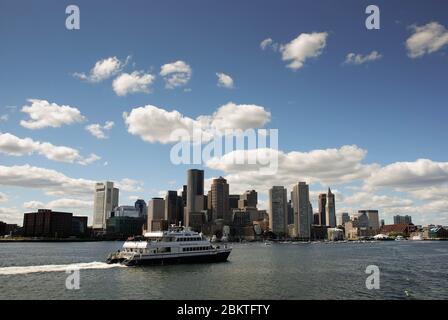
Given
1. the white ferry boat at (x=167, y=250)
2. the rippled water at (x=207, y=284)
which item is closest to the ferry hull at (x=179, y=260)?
the white ferry boat at (x=167, y=250)

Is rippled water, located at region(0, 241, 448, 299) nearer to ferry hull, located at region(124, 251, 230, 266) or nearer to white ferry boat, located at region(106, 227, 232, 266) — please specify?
ferry hull, located at region(124, 251, 230, 266)

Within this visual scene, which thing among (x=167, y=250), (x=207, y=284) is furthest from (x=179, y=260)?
(x=207, y=284)

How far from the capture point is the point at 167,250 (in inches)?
3880

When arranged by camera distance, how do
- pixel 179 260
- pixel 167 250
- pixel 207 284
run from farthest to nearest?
pixel 179 260, pixel 167 250, pixel 207 284

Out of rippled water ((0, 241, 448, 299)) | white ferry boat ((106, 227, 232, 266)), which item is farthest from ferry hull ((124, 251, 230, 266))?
rippled water ((0, 241, 448, 299))

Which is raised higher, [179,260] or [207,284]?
[179,260]

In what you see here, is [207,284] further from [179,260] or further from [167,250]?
[179,260]

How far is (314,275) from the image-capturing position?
8344 centimetres

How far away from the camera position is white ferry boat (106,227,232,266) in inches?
3703

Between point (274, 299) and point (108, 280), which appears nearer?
point (274, 299)

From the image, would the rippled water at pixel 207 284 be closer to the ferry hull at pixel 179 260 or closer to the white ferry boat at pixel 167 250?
the ferry hull at pixel 179 260
